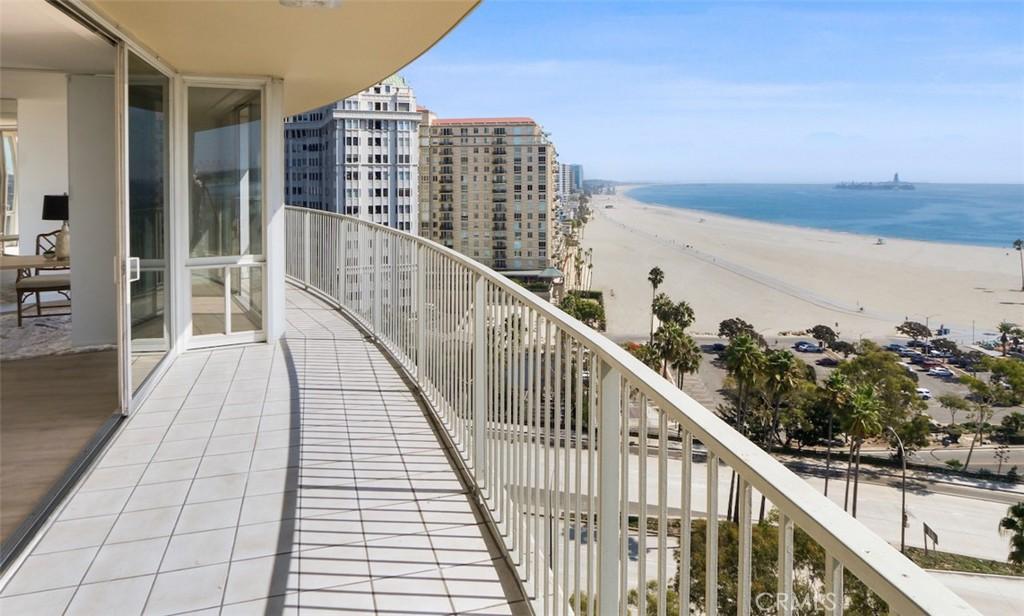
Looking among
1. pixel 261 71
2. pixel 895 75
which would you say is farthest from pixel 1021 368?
pixel 895 75

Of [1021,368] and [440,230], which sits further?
[440,230]

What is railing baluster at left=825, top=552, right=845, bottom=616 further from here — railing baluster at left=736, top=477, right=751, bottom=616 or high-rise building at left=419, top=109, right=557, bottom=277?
high-rise building at left=419, top=109, right=557, bottom=277

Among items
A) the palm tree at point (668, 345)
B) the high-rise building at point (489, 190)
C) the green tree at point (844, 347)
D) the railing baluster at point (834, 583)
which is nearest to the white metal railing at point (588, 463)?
the railing baluster at point (834, 583)

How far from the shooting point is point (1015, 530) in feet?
72.4

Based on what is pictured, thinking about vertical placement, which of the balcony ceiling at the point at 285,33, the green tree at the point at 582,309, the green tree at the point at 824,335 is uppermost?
the balcony ceiling at the point at 285,33

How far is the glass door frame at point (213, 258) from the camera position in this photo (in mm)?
5750

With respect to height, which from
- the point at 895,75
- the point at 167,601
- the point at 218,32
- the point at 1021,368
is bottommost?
the point at 1021,368

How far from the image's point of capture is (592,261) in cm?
6912

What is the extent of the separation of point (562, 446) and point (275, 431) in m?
2.51

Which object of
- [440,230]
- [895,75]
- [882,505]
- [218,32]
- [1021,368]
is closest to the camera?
[218,32]

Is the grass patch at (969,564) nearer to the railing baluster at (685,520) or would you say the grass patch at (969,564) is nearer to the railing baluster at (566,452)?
the railing baluster at (566,452)

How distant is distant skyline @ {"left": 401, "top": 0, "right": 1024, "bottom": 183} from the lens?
109375mm

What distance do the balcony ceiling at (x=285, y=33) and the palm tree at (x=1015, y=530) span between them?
22.9 metres

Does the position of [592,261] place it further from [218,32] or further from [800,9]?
[800,9]
